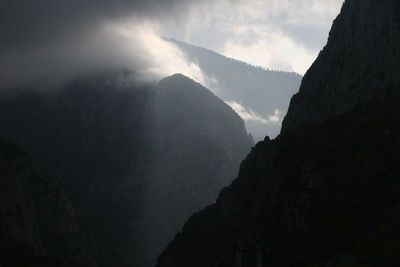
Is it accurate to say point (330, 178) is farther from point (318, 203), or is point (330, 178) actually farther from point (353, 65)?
point (353, 65)

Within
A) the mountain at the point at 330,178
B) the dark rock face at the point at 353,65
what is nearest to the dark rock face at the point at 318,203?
the mountain at the point at 330,178

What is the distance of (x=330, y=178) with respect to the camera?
11812cm

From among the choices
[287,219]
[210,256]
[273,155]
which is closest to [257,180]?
[273,155]

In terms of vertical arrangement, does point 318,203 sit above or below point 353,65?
below

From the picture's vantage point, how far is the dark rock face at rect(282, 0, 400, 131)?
15725 cm

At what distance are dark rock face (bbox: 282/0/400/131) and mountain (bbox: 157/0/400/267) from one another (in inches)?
12.7

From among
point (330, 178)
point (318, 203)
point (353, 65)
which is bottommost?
point (318, 203)

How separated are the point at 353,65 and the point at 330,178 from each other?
57.2m

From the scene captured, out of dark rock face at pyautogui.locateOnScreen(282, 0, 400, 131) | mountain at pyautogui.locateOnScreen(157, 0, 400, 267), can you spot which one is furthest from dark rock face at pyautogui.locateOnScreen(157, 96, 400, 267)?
dark rock face at pyautogui.locateOnScreen(282, 0, 400, 131)

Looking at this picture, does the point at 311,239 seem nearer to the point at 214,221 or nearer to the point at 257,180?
the point at 257,180

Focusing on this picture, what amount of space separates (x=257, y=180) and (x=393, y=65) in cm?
4703

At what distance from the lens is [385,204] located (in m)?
105

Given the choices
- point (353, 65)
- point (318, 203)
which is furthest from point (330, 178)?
point (353, 65)

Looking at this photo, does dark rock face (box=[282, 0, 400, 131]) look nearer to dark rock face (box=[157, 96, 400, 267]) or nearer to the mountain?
the mountain
